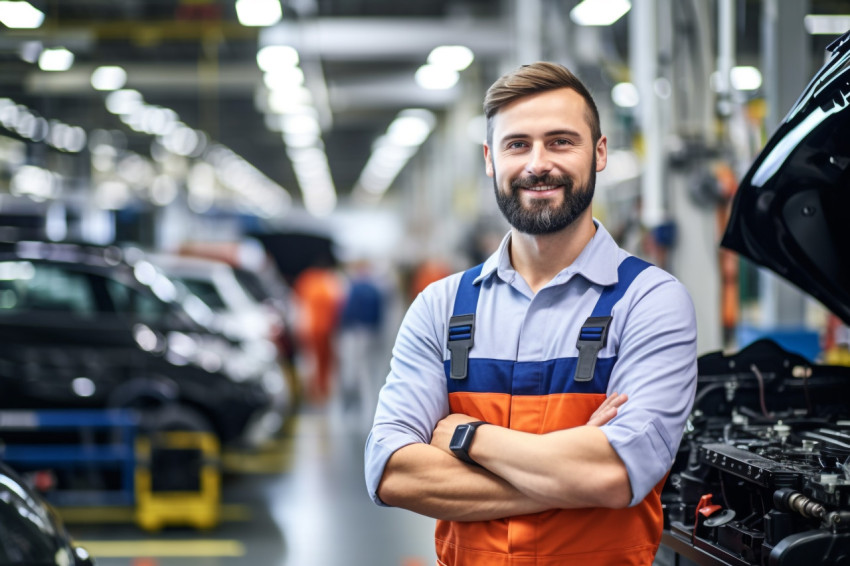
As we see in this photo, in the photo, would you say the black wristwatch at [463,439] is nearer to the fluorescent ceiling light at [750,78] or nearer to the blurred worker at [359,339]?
the blurred worker at [359,339]

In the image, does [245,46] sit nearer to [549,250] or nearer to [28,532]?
[28,532]

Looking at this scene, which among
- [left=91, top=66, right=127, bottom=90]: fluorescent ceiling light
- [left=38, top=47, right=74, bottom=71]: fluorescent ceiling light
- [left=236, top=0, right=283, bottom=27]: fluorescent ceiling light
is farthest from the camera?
[left=91, top=66, right=127, bottom=90]: fluorescent ceiling light

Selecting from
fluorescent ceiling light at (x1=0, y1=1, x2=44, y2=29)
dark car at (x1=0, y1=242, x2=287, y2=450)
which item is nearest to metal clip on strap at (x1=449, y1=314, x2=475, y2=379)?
dark car at (x1=0, y1=242, x2=287, y2=450)

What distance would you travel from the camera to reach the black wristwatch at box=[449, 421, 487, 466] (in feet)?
7.50

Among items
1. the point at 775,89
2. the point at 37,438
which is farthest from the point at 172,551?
the point at 775,89

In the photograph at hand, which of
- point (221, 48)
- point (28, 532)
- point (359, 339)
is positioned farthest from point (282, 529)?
point (221, 48)

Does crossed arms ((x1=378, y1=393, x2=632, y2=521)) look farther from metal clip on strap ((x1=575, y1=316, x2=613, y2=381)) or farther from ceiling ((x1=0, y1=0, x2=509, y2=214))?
ceiling ((x1=0, y1=0, x2=509, y2=214))

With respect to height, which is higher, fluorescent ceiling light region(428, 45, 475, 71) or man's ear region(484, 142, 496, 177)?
fluorescent ceiling light region(428, 45, 475, 71)

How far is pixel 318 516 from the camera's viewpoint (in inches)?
293

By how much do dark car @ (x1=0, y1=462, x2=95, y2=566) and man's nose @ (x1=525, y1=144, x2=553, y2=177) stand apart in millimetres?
2108

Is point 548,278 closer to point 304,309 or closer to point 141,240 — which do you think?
point 304,309

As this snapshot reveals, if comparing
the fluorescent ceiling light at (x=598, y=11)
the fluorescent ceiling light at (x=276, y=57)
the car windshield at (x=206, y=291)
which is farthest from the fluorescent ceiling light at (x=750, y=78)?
the car windshield at (x=206, y=291)

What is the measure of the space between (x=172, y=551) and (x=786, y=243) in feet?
16.8

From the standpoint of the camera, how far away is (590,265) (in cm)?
240
